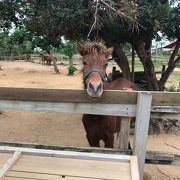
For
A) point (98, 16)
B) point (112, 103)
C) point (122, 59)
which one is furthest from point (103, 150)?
point (122, 59)

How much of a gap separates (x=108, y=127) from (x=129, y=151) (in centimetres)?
127

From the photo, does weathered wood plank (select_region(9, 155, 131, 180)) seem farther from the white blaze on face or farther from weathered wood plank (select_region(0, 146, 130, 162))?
the white blaze on face

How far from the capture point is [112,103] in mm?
2959

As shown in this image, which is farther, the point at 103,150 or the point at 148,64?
the point at 148,64

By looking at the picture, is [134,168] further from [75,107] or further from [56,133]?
[56,133]

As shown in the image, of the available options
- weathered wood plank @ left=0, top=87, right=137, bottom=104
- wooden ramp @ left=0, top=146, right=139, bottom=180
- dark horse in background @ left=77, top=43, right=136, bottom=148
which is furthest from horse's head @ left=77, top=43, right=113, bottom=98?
wooden ramp @ left=0, top=146, right=139, bottom=180

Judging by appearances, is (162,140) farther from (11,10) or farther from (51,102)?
(51,102)

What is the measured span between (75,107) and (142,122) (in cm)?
61

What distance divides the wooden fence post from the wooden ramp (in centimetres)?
16

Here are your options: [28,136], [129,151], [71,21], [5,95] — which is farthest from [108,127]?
[28,136]

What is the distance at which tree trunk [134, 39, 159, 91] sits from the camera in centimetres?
751

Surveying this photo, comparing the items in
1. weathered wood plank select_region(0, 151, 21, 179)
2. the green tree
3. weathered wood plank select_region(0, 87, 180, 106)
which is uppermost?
the green tree

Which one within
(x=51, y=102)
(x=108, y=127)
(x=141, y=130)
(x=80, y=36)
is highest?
(x=80, y=36)

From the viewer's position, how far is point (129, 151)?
304cm
